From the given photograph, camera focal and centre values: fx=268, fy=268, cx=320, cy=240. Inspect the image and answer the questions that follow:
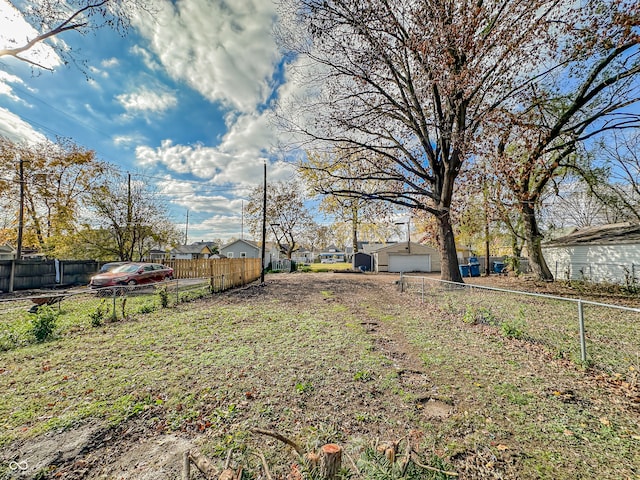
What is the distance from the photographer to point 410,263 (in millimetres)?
29234

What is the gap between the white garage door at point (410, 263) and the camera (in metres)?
29.1

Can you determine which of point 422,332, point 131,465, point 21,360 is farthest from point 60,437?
point 422,332

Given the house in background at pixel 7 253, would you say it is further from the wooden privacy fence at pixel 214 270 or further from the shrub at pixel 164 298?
the shrub at pixel 164 298

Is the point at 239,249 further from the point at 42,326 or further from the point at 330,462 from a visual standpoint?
the point at 330,462

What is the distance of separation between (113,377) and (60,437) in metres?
1.32

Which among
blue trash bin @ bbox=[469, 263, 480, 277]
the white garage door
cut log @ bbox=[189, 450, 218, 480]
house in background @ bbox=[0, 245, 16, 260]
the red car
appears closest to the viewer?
cut log @ bbox=[189, 450, 218, 480]

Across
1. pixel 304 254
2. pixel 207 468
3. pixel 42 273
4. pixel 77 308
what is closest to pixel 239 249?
pixel 42 273

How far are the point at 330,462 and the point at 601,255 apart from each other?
66.1 feet

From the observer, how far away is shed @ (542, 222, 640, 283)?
1312 centimetres

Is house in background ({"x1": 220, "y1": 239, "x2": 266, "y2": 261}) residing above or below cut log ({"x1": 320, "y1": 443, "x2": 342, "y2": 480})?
above

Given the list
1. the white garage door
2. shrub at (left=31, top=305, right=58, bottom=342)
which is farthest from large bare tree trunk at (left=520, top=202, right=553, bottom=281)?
shrub at (left=31, top=305, right=58, bottom=342)

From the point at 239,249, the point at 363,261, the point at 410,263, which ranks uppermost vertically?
the point at 239,249

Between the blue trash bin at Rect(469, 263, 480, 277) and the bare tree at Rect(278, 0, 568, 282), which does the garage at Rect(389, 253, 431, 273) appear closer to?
the blue trash bin at Rect(469, 263, 480, 277)

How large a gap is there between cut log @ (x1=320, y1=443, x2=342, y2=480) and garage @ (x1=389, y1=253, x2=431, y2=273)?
28.3m
